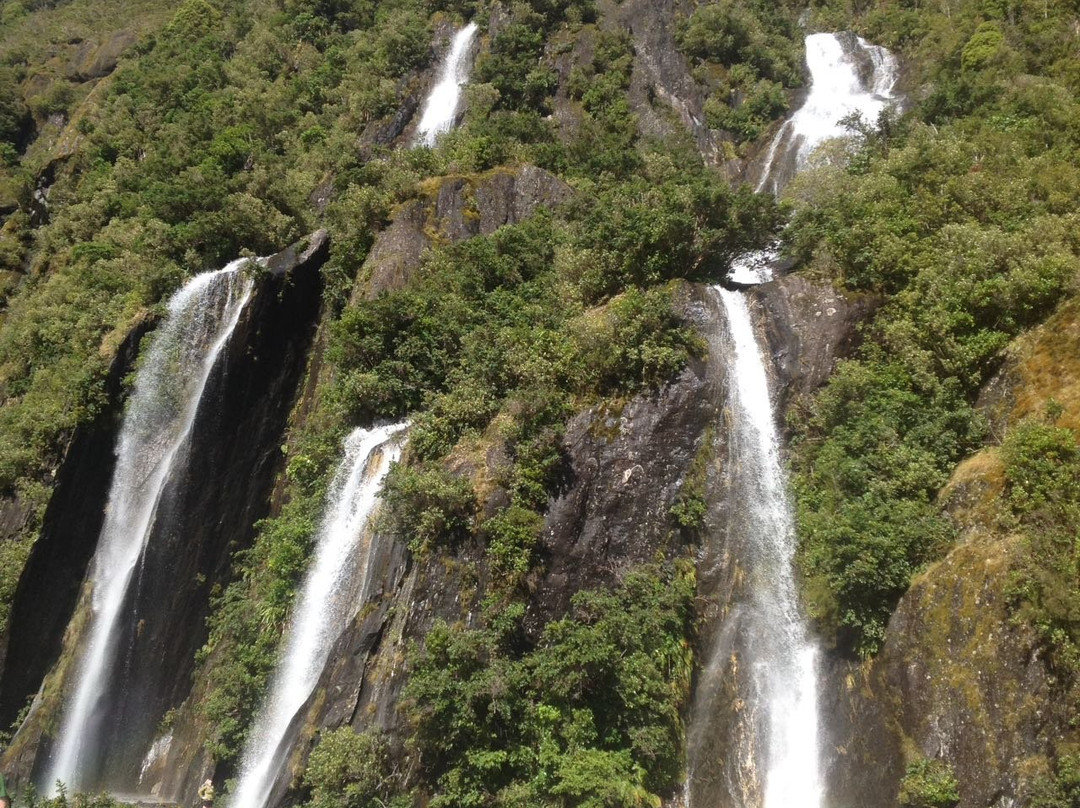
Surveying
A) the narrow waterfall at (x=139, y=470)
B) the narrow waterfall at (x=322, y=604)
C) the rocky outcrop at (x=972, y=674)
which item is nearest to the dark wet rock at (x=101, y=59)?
the narrow waterfall at (x=139, y=470)

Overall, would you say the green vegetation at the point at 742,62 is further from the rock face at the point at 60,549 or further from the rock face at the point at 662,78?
the rock face at the point at 60,549

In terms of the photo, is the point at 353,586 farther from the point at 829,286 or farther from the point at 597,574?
the point at 829,286

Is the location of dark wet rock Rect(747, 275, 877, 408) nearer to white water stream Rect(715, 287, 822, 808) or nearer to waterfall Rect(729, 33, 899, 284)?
white water stream Rect(715, 287, 822, 808)

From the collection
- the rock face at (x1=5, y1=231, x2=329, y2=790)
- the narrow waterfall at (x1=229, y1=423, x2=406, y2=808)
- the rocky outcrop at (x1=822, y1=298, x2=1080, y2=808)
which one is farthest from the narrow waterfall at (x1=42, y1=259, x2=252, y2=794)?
the rocky outcrop at (x1=822, y1=298, x2=1080, y2=808)

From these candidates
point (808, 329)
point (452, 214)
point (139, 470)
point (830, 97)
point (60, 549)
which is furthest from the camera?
point (830, 97)

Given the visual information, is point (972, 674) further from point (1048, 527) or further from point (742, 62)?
point (742, 62)

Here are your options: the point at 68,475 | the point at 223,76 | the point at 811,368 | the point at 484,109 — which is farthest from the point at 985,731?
the point at 223,76

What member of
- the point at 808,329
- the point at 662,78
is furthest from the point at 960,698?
the point at 662,78
